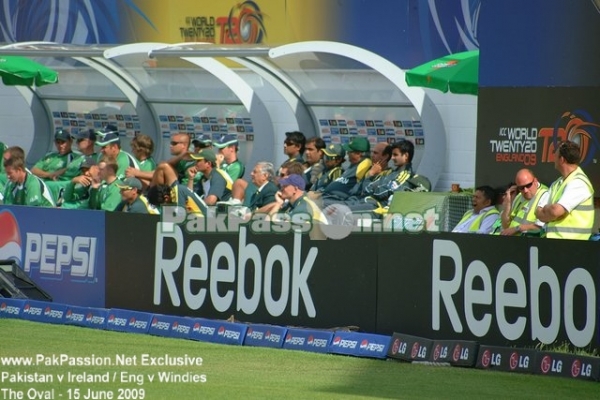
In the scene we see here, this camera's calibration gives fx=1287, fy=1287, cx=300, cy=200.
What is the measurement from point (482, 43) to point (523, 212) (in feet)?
5.96

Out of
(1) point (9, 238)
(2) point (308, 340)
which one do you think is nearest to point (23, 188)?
(1) point (9, 238)

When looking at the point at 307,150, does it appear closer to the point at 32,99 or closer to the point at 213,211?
the point at 213,211

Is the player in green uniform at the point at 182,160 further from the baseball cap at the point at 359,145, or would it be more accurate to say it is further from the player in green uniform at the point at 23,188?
the baseball cap at the point at 359,145

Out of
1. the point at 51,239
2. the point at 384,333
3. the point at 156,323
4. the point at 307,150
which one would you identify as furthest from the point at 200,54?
the point at 384,333

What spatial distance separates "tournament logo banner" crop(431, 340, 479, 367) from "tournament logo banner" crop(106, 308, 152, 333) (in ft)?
10.1

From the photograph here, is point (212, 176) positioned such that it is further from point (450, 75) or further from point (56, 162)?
point (56, 162)

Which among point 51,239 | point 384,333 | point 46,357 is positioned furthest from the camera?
point 51,239

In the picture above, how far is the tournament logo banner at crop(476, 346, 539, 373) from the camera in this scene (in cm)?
997

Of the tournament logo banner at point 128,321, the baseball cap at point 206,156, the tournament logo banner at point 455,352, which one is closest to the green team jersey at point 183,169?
the baseball cap at point 206,156

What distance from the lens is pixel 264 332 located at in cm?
1148

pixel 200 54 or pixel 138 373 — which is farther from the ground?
pixel 200 54

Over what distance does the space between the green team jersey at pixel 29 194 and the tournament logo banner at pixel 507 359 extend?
5.88 metres

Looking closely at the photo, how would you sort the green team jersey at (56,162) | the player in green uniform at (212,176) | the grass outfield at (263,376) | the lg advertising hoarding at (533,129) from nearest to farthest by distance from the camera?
the grass outfield at (263,376) < the lg advertising hoarding at (533,129) < the player in green uniform at (212,176) < the green team jersey at (56,162)

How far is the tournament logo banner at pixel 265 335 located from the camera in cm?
1136
